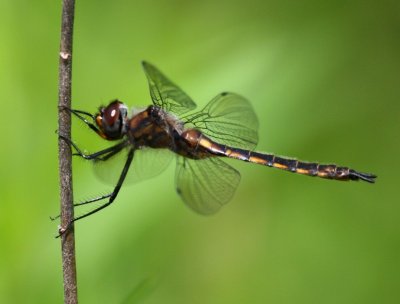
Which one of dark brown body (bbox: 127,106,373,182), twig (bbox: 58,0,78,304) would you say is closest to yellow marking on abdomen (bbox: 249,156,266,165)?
dark brown body (bbox: 127,106,373,182)

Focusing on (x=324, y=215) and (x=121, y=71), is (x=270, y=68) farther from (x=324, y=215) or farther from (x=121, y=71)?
(x=324, y=215)

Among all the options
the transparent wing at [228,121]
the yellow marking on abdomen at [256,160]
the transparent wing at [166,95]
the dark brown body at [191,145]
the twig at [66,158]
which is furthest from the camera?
the yellow marking on abdomen at [256,160]

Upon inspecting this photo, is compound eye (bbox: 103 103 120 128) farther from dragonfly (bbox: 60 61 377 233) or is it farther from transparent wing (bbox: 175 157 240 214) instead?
transparent wing (bbox: 175 157 240 214)

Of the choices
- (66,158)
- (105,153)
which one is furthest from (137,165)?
(66,158)

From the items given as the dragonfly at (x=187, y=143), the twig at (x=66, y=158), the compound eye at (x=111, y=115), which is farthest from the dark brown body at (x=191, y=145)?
Answer: the twig at (x=66, y=158)

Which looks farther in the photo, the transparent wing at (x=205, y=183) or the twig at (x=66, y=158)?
the transparent wing at (x=205, y=183)

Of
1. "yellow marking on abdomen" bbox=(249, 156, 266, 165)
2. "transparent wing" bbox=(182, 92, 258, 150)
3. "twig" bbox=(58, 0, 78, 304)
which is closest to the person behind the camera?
"twig" bbox=(58, 0, 78, 304)

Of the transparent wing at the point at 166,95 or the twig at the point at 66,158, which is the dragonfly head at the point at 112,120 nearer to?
the transparent wing at the point at 166,95

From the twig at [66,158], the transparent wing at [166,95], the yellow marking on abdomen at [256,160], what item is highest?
the transparent wing at [166,95]
